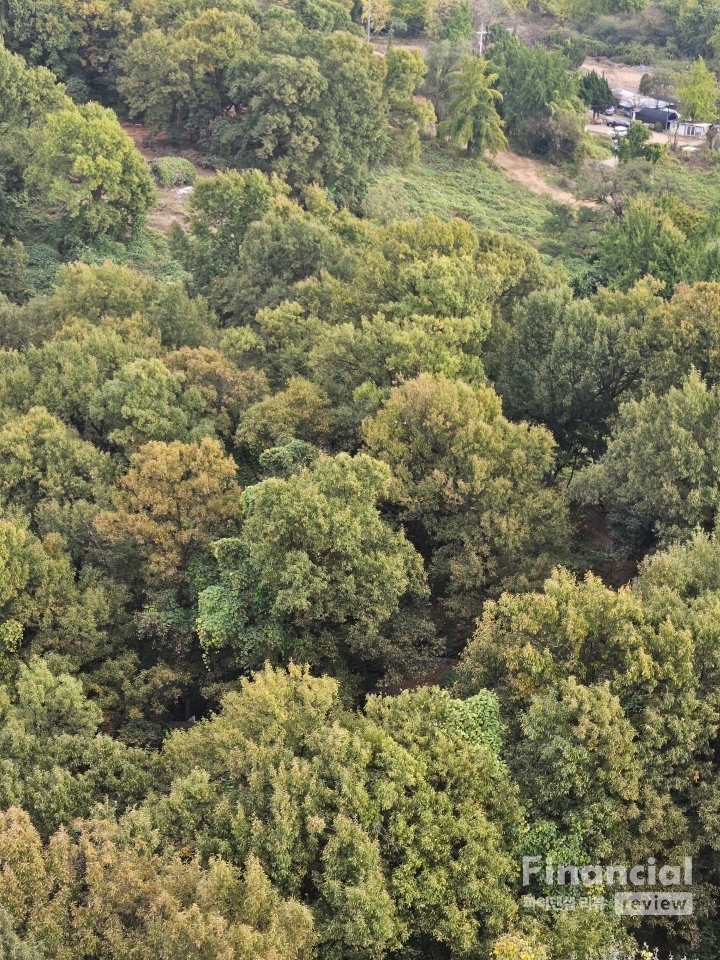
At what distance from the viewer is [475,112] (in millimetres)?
68875

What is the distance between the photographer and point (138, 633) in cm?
2439

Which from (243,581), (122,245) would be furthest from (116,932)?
(122,245)

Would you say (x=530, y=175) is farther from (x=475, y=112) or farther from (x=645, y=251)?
(x=645, y=251)

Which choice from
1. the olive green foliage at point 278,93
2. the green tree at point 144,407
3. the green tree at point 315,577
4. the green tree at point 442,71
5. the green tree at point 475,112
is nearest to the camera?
the green tree at point 315,577

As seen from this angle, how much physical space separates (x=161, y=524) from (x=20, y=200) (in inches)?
1313

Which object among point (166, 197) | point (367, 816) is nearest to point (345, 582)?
point (367, 816)

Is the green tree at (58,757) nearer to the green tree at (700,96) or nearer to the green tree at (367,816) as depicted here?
the green tree at (367,816)

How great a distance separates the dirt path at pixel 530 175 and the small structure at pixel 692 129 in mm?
14891

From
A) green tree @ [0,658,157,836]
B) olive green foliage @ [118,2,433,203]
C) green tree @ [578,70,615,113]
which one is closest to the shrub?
olive green foliage @ [118,2,433,203]

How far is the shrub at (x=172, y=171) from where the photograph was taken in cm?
5925

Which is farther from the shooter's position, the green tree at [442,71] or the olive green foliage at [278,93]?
the green tree at [442,71]

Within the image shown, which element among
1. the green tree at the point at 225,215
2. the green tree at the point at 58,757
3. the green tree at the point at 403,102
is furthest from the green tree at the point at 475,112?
the green tree at the point at 58,757

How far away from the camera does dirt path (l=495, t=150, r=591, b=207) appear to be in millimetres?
67500

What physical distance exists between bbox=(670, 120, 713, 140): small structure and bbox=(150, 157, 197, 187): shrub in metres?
43.9
